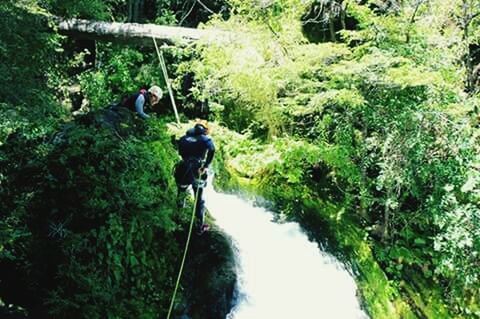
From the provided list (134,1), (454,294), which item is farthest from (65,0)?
(454,294)

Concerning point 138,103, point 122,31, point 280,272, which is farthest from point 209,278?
point 122,31

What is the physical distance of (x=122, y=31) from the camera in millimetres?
11719

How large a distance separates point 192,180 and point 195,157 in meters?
0.31

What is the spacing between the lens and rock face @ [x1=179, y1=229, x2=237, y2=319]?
532 centimetres

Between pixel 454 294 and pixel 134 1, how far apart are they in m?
12.0

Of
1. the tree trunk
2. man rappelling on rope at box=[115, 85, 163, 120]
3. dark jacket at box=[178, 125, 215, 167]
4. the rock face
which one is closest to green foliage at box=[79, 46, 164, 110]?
the tree trunk

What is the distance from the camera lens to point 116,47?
13156 mm

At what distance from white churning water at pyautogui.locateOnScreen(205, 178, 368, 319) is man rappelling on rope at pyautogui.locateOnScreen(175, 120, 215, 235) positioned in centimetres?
126

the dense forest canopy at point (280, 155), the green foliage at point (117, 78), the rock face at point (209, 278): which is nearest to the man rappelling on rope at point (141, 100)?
Answer: the dense forest canopy at point (280, 155)

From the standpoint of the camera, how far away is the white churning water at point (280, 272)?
6.05 metres

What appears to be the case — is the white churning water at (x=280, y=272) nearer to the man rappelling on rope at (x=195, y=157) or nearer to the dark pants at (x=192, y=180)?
the dark pants at (x=192, y=180)

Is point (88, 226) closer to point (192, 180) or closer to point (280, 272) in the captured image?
point (192, 180)

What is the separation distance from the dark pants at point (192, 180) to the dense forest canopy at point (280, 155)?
21cm

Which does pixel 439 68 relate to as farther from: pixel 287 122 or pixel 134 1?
pixel 134 1
